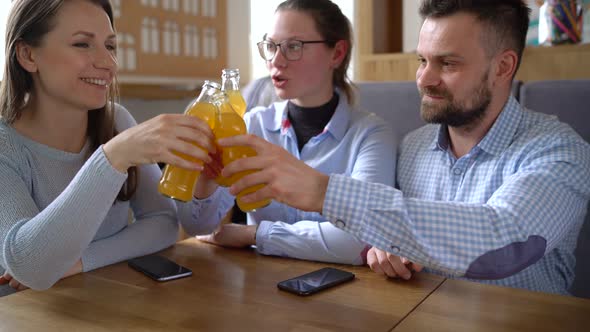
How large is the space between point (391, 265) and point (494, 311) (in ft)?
0.72

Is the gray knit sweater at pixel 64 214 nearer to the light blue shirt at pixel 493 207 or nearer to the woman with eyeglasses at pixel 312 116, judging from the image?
the woman with eyeglasses at pixel 312 116

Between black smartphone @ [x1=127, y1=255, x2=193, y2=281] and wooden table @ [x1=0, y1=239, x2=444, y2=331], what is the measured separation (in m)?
0.02

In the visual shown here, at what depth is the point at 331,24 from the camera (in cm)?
173

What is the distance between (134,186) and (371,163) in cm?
63

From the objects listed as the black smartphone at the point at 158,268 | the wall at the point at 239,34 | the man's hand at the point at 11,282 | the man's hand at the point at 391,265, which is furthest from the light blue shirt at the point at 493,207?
the wall at the point at 239,34

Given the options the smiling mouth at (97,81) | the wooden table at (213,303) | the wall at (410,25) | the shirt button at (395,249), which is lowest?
the wooden table at (213,303)

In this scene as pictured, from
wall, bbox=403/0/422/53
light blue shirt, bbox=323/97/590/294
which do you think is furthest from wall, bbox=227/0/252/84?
light blue shirt, bbox=323/97/590/294

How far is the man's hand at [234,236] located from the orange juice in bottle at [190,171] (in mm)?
298

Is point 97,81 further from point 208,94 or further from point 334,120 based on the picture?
point 334,120

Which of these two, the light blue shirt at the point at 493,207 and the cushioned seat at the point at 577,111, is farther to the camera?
the cushioned seat at the point at 577,111

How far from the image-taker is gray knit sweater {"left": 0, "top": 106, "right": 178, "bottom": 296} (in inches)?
39.9

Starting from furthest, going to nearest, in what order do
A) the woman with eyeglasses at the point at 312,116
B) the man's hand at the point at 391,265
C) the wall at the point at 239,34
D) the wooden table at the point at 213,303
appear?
the wall at the point at 239,34 < the woman with eyeglasses at the point at 312,116 < the man's hand at the point at 391,265 < the wooden table at the point at 213,303

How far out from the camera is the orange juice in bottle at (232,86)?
3.42ft

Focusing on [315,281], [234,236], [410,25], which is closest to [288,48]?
[234,236]
